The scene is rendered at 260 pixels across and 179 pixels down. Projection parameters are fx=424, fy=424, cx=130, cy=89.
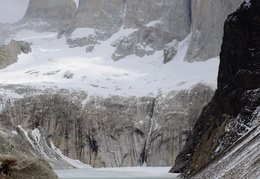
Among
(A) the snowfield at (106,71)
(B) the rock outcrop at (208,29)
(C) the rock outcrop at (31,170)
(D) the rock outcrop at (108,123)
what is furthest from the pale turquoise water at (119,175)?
(B) the rock outcrop at (208,29)

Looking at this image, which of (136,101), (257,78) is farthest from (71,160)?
(257,78)

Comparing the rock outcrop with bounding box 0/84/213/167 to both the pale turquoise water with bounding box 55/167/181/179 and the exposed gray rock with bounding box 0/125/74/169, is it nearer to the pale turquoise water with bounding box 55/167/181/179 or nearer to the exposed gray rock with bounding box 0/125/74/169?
the exposed gray rock with bounding box 0/125/74/169

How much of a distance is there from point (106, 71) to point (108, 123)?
34503 millimetres

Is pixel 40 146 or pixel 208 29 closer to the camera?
pixel 40 146

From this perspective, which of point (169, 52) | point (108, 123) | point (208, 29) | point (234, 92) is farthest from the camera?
point (169, 52)

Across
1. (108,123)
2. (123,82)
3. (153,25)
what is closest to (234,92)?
(108,123)

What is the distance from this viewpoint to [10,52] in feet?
463

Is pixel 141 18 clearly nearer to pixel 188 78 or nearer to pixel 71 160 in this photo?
pixel 188 78

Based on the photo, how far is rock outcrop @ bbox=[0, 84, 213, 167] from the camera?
9162cm

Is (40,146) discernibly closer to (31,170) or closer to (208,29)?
(208,29)

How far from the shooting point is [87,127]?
94812mm

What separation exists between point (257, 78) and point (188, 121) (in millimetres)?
51177

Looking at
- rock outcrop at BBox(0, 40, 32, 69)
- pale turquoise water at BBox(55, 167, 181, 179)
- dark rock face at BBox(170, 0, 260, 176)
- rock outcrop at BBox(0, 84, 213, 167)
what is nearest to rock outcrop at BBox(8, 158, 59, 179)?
dark rock face at BBox(170, 0, 260, 176)

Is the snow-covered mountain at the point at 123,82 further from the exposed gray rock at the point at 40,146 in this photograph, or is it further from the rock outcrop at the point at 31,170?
the rock outcrop at the point at 31,170
